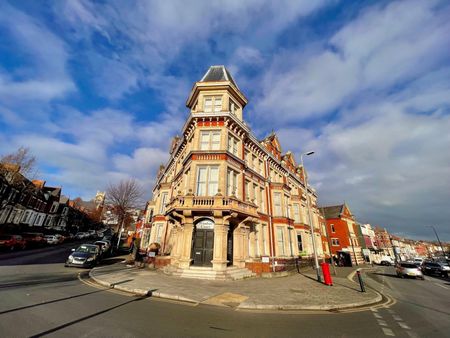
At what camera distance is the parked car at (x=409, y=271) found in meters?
20.1

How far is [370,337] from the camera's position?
540 centimetres

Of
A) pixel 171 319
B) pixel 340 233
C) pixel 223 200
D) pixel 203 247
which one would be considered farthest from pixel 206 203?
pixel 340 233

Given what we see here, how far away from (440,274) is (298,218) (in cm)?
1821

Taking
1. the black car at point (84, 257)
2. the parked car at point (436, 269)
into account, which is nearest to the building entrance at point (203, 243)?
the black car at point (84, 257)

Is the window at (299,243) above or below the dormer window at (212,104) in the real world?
below

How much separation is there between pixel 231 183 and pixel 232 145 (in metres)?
3.93

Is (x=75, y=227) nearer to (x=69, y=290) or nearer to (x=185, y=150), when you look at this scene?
(x=185, y=150)

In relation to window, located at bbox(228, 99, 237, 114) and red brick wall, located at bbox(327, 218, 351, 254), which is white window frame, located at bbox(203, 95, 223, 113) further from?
red brick wall, located at bbox(327, 218, 351, 254)

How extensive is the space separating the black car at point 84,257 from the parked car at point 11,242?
43.1 feet

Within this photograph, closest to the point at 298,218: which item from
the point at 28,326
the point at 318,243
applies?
the point at 318,243

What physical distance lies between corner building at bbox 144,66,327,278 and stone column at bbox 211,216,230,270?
38mm

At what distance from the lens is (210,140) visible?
60.4 ft

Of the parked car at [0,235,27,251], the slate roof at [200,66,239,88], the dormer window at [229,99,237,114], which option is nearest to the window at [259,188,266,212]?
the dormer window at [229,99,237,114]

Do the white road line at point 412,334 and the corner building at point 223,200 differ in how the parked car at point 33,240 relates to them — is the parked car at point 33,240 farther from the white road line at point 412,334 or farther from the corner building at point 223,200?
the white road line at point 412,334
